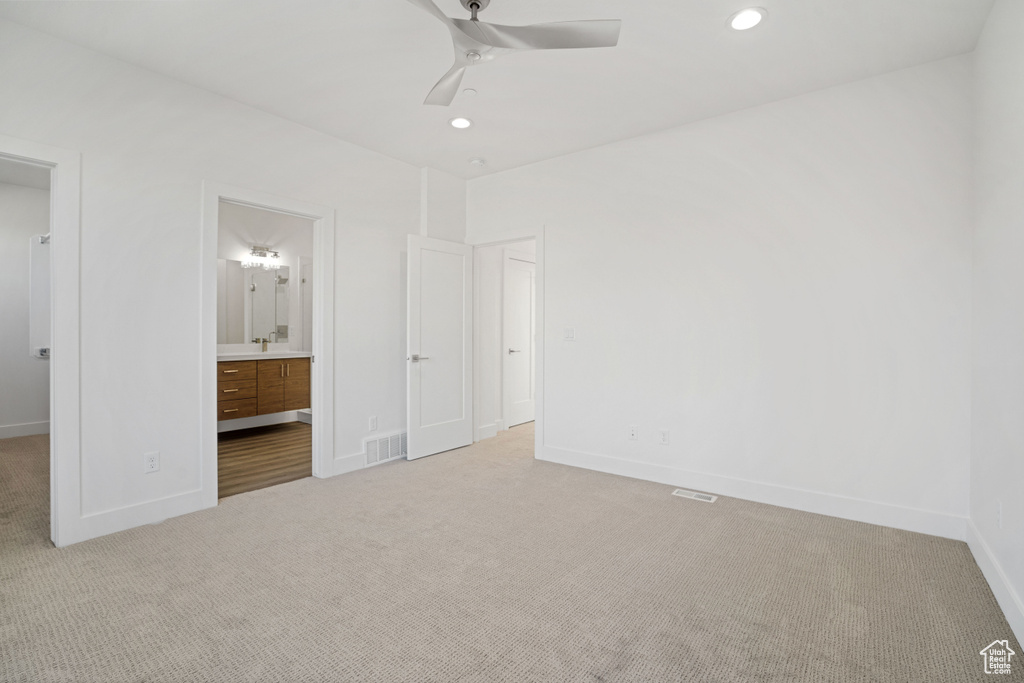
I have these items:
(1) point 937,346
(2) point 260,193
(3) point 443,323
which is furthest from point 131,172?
(1) point 937,346

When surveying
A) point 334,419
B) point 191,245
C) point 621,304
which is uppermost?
point 191,245

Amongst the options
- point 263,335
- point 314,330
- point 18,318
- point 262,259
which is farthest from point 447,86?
point 18,318

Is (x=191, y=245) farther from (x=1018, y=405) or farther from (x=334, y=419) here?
(x=1018, y=405)

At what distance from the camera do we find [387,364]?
4348mm

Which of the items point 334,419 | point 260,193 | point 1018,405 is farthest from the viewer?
point 334,419

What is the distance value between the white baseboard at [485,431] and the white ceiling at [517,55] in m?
2.90

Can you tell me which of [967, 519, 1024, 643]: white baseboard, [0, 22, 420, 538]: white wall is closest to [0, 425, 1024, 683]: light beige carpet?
[967, 519, 1024, 643]: white baseboard

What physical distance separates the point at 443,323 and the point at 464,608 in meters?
2.93

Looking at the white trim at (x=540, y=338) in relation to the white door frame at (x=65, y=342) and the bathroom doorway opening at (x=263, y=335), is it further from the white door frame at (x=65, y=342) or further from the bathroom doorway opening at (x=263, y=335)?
the white door frame at (x=65, y=342)

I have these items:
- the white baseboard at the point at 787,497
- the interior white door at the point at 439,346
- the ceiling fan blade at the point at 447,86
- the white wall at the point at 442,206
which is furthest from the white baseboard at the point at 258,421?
the ceiling fan blade at the point at 447,86

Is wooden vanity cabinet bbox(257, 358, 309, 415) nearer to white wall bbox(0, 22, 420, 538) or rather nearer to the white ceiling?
white wall bbox(0, 22, 420, 538)

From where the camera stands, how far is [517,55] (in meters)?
2.71

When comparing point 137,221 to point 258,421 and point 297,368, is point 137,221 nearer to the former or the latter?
point 297,368

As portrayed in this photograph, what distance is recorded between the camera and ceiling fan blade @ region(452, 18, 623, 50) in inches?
77.7
